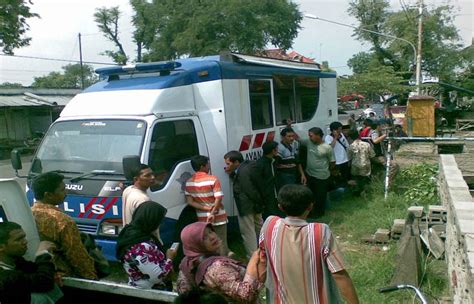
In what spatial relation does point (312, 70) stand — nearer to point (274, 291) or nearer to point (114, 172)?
point (114, 172)

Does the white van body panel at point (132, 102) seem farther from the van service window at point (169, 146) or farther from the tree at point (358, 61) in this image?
the tree at point (358, 61)

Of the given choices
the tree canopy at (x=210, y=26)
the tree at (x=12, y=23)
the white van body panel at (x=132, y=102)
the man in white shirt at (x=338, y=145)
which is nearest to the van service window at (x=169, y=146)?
the white van body panel at (x=132, y=102)

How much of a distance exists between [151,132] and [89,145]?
82cm

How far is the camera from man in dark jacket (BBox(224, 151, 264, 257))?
19.5 ft

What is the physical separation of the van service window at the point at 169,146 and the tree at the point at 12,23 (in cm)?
1832

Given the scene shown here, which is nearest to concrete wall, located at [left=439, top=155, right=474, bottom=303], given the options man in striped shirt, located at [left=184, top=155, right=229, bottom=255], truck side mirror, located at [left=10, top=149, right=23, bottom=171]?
man in striped shirt, located at [left=184, top=155, right=229, bottom=255]

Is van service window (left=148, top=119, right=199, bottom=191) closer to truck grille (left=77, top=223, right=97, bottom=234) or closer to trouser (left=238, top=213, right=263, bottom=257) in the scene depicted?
truck grille (left=77, top=223, right=97, bottom=234)

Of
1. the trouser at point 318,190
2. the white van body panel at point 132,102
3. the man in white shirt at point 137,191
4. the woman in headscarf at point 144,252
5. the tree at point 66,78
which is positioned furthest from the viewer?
the tree at point 66,78

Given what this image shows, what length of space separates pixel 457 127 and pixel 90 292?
63.6ft

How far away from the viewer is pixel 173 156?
6.00 meters

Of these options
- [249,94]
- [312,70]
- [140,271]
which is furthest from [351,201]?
[140,271]

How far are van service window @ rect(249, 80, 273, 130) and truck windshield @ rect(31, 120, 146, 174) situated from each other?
221 cm

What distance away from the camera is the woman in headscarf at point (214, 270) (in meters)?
2.77

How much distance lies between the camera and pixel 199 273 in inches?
113
